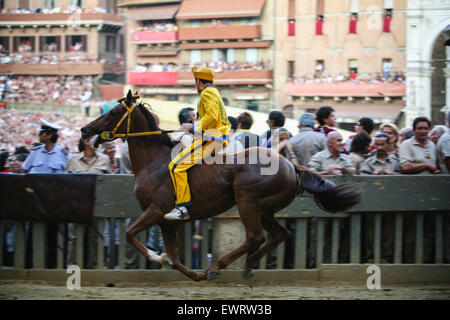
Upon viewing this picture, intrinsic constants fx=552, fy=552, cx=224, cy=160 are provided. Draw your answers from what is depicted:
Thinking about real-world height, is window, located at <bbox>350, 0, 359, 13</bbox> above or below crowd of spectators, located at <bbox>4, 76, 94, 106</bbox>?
above

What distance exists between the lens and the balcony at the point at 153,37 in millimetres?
44969

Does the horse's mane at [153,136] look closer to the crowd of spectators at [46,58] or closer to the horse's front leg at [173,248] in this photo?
the horse's front leg at [173,248]

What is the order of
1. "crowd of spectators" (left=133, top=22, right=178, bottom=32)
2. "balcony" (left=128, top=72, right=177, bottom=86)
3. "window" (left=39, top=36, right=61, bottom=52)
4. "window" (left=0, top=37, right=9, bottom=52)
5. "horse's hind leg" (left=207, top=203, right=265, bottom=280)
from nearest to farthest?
"horse's hind leg" (left=207, top=203, right=265, bottom=280)
"balcony" (left=128, top=72, right=177, bottom=86)
"crowd of spectators" (left=133, top=22, right=178, bottom=32)
"window" (left=39, top=36, right=61, bottom=52)
"window" (left=0, top=37, right=9, bottom=52)

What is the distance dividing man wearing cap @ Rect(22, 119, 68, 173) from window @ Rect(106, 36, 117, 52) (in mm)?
45723

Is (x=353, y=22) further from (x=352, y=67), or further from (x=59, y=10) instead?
(x=59, y=10)

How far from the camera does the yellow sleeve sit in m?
6.66

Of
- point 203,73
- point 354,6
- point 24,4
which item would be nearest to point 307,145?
point 203,73

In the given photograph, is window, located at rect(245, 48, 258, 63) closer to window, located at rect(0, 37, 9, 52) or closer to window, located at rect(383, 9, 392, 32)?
Answer: window, located at rect(383, 9, 392, 32)

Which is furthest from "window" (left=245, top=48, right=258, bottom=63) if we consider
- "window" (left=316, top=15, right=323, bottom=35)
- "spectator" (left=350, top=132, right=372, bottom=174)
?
"spectator" (left=350, top=132, right=372, bottom=174)

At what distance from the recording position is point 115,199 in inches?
287

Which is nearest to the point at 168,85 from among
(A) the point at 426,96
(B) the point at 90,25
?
(B) the point at 90,25

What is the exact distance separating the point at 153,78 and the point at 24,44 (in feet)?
53.0

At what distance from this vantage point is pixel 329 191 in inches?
270

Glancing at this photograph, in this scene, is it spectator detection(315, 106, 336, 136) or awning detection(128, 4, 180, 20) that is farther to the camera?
awning detection(128, 4, 180, 20)
